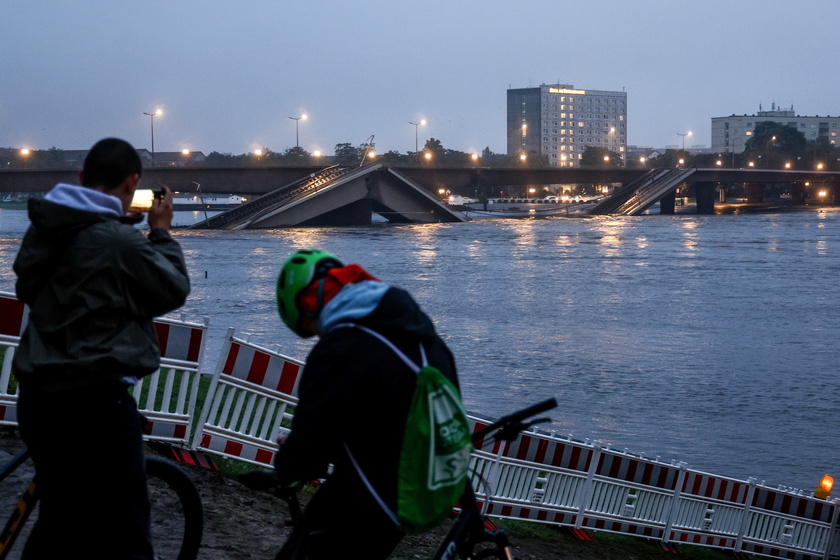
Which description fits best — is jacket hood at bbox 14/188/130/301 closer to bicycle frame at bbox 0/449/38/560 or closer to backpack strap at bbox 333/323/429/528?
bicycle frame at bbox 0/449/38/560

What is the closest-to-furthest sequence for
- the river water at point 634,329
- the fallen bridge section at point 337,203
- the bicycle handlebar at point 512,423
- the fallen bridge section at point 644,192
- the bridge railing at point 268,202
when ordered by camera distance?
the bicycle handlebar at point 512,423, the river water at point 634,329, the bridge railing at point 268,202, the fallen bridge section at point 337,203, the fallen bridge section at point 644,192

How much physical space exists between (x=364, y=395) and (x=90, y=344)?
0.97 meters

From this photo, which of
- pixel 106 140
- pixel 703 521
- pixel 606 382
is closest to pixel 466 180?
pixel 606 382

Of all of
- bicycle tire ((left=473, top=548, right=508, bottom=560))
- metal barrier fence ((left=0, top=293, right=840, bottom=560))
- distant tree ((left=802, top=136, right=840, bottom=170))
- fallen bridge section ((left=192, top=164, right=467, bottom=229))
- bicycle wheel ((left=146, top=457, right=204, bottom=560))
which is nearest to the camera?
bicycle tire ((left=473, top=548, right=508, bottom=560))

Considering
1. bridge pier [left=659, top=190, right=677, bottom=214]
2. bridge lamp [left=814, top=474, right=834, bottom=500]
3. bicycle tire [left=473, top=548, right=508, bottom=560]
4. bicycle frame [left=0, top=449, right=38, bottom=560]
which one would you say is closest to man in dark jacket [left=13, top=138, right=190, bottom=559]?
bicycle frame [left=0, top=449, right=38, bottom=560]

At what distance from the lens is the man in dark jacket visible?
3.29m

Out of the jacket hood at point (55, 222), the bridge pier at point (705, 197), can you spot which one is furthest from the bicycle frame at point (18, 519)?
the bridge pier at point (705, 197)

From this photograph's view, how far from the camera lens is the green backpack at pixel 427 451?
2.84m

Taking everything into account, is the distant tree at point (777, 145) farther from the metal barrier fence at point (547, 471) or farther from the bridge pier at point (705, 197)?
the metal barrier fence at point (547, 471)

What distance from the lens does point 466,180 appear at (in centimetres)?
9288

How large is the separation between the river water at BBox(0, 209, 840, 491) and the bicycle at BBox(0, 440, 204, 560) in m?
10.0

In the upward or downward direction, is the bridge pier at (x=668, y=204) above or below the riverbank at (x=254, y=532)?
above

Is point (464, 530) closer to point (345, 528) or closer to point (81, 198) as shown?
point (345, 528)

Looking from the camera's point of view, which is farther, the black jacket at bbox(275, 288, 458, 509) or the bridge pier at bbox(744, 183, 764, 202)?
the bridge pier at bbox(744, 183, 764, 202)
